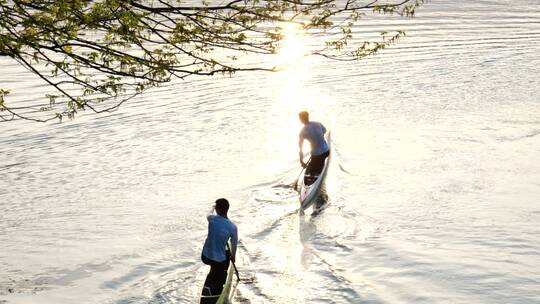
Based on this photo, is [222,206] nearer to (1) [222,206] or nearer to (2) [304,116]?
(1) [222,206]

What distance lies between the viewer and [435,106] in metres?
32.2

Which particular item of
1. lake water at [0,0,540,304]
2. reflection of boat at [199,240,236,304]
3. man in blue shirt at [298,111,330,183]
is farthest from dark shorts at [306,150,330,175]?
reflection of boat at [199,240,236,304]

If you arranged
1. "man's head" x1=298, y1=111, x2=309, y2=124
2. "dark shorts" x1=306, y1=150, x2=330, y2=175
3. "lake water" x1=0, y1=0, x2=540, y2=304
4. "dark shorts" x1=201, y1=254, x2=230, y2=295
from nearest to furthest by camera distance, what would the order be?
"dark shorts" x1=201, y1=254, x2=230, y2=295
"lake water" x1=0, y1=0, x2=540, y2=304
"man's head" x1=298, y1=111, x2=309, y2=124
"dark shorts" x1=306, y1=150, x2=330, y2=175

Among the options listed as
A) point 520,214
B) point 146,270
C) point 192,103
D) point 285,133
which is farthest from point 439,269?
point 192,103

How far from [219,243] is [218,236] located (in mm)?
134

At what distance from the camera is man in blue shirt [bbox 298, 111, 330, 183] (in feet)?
62.2

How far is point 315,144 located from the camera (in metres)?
19.1

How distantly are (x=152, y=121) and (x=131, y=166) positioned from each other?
6.33 meters

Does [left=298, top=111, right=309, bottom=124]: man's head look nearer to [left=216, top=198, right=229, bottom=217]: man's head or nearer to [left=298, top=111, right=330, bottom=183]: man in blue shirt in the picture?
[left=298, top=111, right=330, bottom=183]: man in blue shirt

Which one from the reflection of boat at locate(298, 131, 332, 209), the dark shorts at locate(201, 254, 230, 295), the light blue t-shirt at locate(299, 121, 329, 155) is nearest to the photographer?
the dark shorts at locate(201, 254, 230, 295)

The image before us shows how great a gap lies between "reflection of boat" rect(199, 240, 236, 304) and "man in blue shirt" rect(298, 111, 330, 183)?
702 cm

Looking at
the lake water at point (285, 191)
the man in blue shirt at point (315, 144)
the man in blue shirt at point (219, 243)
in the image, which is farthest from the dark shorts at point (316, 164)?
the man in blue shirt at point (219, 243)

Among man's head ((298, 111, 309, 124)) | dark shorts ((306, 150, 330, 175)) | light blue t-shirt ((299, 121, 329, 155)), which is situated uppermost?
man's head ((298, 111, 309, 124))

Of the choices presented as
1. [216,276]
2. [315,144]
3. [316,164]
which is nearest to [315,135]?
[315,144]
